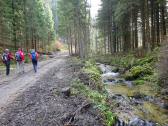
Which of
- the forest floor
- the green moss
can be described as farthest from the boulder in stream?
the forest floor

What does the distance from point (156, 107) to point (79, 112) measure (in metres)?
4.94

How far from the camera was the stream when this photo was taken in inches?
396

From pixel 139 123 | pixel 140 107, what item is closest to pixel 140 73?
pixel 140 107

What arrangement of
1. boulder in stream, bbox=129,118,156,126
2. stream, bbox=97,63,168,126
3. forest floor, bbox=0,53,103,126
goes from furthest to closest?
1. stream, bbox=97,63,168,126
2. boulder in stream, bbox=129,118,156,126
3. forest floor, bbox=0,53,103,126

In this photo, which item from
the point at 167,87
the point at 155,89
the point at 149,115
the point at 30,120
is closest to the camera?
the point at 30,120

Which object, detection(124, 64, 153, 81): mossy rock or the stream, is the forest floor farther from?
detection(124, 64, 153, 81): mossy rock

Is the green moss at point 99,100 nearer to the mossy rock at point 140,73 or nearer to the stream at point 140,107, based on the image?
the stream at point 140,107

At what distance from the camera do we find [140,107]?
1230 cm

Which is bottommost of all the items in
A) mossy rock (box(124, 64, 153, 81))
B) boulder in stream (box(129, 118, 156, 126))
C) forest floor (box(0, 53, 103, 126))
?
boulder in stream (box(129, 118, 156, 126))

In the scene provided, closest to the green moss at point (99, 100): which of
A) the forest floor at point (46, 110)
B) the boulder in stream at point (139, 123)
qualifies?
the forest floor at point (46, 110)

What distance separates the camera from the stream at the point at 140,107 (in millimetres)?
10047

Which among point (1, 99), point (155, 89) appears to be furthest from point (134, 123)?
point (155, 89)

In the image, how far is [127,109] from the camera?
448 inches

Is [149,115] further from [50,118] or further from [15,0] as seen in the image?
[15,0]
